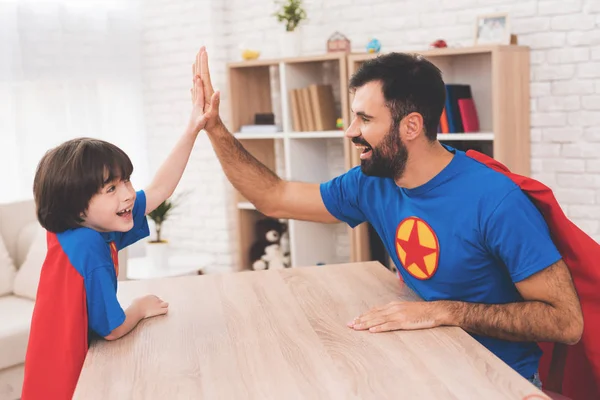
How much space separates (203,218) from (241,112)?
855mm

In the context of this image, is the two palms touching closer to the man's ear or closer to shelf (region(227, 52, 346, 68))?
the man's ear

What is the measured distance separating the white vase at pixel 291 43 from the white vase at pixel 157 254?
4.07ft

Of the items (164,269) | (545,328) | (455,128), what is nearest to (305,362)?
(545,328)

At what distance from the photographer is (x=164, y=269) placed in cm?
411

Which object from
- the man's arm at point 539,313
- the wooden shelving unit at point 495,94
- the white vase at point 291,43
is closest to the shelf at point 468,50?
the wooden shelving unit at point 495,94

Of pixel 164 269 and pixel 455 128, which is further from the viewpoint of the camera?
pixel 164 269

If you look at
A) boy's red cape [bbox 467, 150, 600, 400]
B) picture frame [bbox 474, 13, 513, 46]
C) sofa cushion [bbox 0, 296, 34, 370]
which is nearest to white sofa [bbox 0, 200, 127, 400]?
sofa cushion [bbox 0, 296, 34, 370]

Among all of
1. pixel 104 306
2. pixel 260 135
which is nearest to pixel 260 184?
pixel 104 306

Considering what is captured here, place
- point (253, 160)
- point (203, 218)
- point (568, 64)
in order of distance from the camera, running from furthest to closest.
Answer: point (203, 218) → point (568, 64) → point (253, 160)

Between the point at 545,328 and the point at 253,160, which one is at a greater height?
the point at 253,160

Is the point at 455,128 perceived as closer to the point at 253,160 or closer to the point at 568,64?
the point at 568,64

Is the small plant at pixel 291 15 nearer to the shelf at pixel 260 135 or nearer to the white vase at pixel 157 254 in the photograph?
the shelf at pixel 260 135

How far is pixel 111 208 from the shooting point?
5.50ft

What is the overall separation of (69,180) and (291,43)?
2.58 meters
